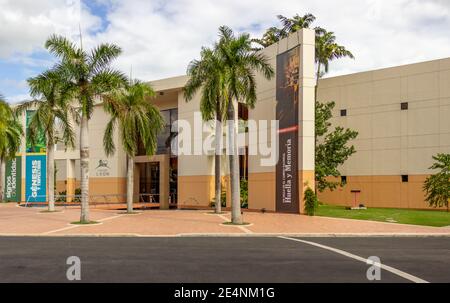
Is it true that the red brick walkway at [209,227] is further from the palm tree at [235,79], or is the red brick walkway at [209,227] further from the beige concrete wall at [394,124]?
the beige concrete wall at [394,124]

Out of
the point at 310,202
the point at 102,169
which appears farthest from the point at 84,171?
the point at 102,169

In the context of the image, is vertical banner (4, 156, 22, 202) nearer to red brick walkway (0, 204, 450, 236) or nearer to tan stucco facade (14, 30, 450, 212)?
tan stucco facade (14, 30, 450, 212)

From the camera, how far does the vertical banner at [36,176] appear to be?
51.7 m

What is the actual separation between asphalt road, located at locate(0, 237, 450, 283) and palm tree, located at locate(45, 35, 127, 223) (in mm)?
7395

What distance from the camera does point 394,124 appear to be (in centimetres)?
3469

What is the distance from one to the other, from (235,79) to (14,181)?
1532 inches

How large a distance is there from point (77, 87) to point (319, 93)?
20903mm

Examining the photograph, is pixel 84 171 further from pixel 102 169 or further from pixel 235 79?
pixel 102 169

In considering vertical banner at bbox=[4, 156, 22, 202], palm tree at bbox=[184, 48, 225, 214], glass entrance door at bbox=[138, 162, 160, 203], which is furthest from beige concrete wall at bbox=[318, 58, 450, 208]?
vertical banner at bbox=[4, 156, 22, 202]

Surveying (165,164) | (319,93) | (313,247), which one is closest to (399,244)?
(313,247)

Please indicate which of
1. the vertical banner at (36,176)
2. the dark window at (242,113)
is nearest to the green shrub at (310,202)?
the dark window at (242,113)

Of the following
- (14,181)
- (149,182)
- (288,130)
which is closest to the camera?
(288,130)

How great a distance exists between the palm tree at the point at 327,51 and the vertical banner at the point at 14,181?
1302 inches

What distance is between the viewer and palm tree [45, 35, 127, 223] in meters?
23.2
